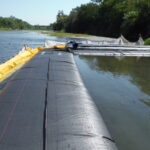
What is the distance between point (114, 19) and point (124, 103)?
5044 cm

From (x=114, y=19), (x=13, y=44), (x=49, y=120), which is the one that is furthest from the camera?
(x=114, y=19)

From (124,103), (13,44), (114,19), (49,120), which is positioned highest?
(114,19)

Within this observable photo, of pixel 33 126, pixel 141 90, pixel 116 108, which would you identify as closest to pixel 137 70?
pixel 141 90

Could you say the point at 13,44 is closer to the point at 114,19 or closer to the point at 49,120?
the point at 49,120

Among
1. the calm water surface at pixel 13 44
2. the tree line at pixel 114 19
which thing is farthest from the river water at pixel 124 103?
the tree line at pixel 114 19

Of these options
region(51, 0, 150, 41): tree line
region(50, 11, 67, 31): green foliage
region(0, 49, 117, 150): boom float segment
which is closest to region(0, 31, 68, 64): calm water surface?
region(0, 49, 117, 150): boom float segment

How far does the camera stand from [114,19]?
5428 centimetres

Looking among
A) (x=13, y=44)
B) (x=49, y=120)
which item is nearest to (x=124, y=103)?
(x=49, y=120)

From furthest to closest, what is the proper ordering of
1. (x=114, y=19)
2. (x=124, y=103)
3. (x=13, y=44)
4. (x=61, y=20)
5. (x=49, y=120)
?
(x=61, y=20), (x=114, y=19), (x=13, y=44), (x=124, y=103), (x=49, y=120)

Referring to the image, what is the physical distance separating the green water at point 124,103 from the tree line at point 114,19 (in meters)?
30.0

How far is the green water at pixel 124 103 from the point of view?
425cm

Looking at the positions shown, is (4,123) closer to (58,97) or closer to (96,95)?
(58,97)

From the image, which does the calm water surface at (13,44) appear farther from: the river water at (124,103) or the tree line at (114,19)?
the tree line at (114,19)

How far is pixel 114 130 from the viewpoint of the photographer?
14.7 ft
